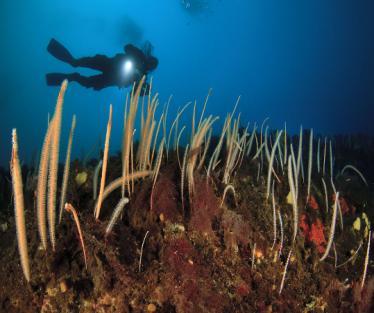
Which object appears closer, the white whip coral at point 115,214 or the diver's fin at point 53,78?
the white whip coral at point 115,214

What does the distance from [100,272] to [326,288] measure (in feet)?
4.78

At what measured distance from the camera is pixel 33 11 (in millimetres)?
64625

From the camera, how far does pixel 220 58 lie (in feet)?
240

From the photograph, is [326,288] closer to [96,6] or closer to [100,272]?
[100,272]

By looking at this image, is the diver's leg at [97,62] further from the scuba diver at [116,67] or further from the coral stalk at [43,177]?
the coral stalk at [43,177]

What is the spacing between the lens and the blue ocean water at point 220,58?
38219mm

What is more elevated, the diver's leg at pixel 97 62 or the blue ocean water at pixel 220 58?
the blue ocean water at pixel 220 58

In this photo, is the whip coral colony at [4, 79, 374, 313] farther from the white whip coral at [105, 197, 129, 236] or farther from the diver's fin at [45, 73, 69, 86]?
the diver's fin at [45, 73, 69, 86]

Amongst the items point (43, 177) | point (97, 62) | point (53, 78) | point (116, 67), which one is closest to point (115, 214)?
point (43, 177)

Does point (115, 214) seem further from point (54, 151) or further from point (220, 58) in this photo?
point (220, 58)

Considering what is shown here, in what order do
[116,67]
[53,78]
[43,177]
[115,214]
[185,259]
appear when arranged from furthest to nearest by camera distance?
[53,78]
[116,67]
[185,259]
[115,214]
[43,177]

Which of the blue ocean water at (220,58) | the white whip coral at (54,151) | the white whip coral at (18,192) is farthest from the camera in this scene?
the blue ocean water at (220,58)

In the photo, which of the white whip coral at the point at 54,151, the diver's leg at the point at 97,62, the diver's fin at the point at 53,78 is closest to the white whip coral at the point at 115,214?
the white whip coral at the point at 54,151

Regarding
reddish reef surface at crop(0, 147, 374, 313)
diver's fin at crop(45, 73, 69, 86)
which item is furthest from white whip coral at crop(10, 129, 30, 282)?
diver's fin at crop(45, 73, 69, 86)
